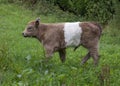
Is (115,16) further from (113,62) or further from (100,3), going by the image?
(113,62)

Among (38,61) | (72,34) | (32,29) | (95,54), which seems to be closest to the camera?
(38,61)

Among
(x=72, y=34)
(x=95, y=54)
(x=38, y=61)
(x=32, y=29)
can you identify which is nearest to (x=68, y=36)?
(x=72, y=34)

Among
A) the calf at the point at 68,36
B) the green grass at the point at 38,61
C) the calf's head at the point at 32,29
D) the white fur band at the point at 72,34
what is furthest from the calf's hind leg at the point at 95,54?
the calf's head at the point at 32,29

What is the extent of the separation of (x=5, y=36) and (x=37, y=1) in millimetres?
8395

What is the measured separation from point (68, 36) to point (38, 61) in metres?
1.27

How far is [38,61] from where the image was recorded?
8742mm

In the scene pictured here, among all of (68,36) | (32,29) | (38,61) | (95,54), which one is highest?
(32,29)

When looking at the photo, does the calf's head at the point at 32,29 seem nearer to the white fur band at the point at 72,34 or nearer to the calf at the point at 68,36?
the calf at the point at 68,36

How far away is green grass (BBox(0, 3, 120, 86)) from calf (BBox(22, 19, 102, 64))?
34 cm

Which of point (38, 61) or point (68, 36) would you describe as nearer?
point (38, 61)

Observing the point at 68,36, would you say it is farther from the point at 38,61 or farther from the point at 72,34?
the point at 38,61

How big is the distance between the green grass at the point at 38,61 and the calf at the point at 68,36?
337 mm

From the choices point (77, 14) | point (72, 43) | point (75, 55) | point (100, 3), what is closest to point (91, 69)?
point (72, 43)

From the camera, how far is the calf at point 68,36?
9.73 meters
